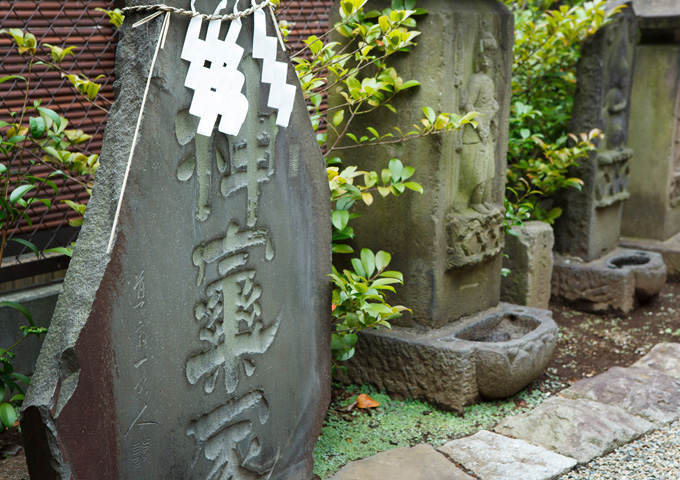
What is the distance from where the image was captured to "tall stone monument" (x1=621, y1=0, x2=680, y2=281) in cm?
534

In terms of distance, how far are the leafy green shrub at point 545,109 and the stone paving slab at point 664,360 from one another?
0.97 m

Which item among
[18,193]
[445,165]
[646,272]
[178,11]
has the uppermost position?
[178,11]

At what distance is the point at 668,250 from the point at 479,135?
2861 mm

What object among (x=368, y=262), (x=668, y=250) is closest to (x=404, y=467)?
(x=368, y=262)

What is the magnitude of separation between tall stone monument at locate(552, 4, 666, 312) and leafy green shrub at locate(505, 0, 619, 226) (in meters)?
0.11

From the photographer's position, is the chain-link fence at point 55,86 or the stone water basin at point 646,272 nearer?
the chain-link fence at point 55,86

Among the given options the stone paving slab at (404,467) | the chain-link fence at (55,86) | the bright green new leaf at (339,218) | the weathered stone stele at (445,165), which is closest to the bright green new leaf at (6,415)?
the chain-link fence at (55,86)

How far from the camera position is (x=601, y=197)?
4.92 meters

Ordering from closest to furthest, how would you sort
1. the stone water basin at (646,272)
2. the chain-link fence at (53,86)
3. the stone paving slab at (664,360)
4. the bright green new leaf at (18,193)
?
the bright green new leaf at (18,193) → the chain-link fence at (53,86) → the stone paving slab at (664,360) → the stone water basin at (646,272)

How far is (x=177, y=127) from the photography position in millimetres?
1957

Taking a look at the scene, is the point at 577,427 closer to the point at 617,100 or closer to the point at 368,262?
the point at 368,262

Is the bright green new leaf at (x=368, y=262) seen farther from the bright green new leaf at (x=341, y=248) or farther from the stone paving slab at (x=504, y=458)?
the stone paving slab at (x=504, y=458)

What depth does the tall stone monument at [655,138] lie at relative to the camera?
5.34 metres

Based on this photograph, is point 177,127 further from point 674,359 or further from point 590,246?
point 590,246
